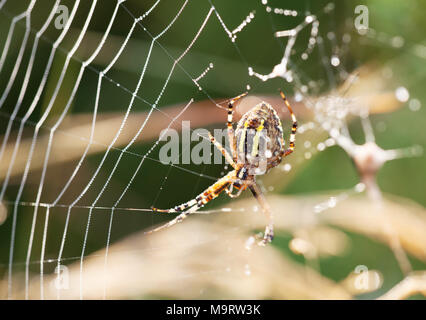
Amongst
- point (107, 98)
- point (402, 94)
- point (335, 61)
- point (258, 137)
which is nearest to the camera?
point (258, 137)

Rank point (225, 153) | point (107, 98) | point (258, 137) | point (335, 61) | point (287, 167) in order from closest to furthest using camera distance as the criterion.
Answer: point (258, 137) < point (225, 153) < point (107, 98) < point (287, 167) < point (335, 61)

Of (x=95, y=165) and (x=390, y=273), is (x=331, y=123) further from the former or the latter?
(x=95, y=165)

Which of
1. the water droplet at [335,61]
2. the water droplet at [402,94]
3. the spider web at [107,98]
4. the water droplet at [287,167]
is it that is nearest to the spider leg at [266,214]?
the spider web at [107,98]

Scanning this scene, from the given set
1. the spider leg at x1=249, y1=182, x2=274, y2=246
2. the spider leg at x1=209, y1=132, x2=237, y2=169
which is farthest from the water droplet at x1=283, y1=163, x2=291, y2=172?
the spider leg at x1=209, y1=132, x2=237, y2=169

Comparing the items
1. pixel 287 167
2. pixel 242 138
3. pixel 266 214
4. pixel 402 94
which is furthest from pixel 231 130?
pixel 402 94

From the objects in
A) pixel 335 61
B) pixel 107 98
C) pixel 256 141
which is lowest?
pixel 256 141

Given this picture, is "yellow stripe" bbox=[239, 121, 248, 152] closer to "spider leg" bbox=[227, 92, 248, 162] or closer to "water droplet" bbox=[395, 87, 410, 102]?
"spider leg" bbox=[227, 92, 248, 162]

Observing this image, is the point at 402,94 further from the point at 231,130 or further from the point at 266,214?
the point at 231,130

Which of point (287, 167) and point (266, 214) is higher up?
point (287, 167)
